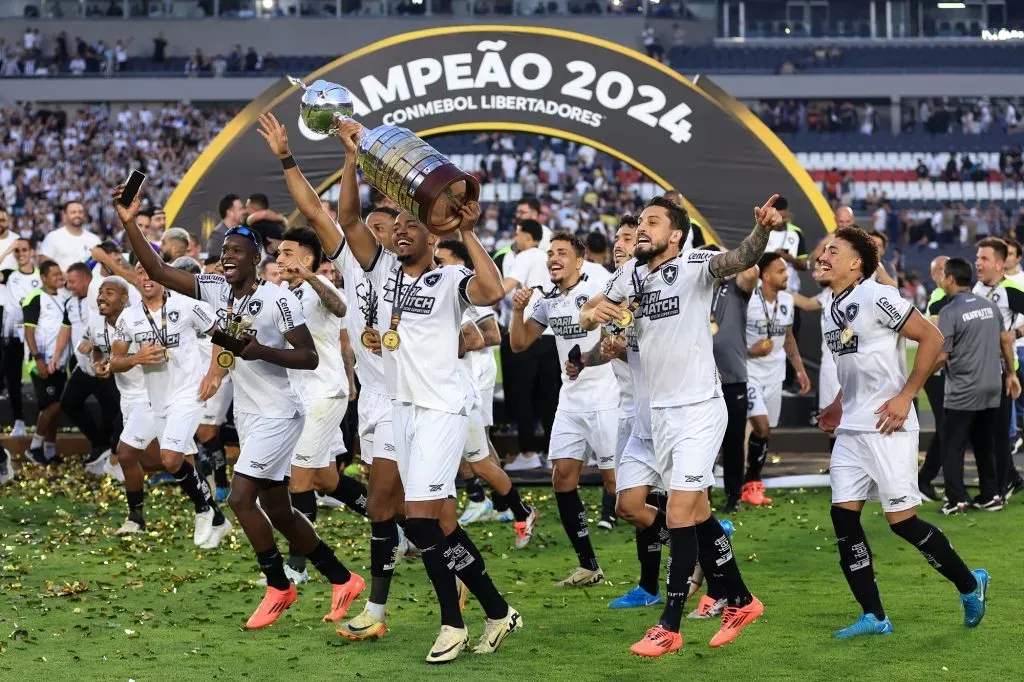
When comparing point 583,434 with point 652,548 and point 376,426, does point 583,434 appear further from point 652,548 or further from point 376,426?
point 376,426

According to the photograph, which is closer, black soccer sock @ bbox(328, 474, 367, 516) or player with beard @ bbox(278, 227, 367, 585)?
player with beard @ bbox(278, 227, 367, 585)

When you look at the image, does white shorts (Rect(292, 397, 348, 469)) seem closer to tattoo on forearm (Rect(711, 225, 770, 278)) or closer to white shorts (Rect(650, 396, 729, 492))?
white shorts (Rect(650, 396, 729, 492))

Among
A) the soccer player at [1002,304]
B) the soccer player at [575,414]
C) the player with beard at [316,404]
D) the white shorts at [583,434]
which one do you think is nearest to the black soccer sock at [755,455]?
the soccer player at [1002,304]

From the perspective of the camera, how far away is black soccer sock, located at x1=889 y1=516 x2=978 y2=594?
6676 millimetres

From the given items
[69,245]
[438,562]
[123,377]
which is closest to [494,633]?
[438,562]

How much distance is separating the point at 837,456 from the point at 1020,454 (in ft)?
22.7

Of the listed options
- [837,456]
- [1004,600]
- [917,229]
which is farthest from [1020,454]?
[917,229]

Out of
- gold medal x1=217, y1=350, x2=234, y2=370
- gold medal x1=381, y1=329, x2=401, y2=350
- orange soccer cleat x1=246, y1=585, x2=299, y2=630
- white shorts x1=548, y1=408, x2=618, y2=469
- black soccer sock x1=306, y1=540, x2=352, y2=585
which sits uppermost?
gold medal x1=381, y1=329, x2=401, y2=350

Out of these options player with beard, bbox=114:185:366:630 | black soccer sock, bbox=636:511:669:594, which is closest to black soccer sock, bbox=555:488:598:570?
black soccer sock, bbox=636:511:669:594

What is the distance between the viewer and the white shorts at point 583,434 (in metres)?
8.36

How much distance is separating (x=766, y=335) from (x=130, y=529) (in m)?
5.11

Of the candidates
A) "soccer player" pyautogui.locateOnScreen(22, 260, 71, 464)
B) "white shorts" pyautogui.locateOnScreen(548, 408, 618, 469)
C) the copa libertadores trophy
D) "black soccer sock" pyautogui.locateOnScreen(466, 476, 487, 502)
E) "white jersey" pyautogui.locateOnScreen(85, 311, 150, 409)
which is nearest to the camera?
the copa libertadores trophy

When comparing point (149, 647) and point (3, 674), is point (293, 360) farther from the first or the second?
point (3, 674)

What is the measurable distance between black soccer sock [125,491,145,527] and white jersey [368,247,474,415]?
401 cm
